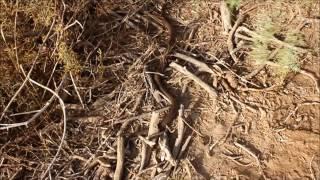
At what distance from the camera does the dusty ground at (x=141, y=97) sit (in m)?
2.64

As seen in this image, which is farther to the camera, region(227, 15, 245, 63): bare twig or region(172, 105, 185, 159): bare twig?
region(227, 15, 245, 63): bare twig

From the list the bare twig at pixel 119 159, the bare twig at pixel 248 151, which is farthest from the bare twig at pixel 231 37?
the bare twig at pixel 119 159

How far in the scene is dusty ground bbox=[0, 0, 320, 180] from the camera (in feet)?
8.66

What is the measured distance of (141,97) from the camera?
112 inches

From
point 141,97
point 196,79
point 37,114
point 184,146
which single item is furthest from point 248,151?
point 37,114

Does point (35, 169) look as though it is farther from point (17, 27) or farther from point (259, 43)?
point (259, 43)

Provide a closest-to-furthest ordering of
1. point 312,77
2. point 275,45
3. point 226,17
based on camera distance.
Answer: point 312,77, point 275,45, point 226,17

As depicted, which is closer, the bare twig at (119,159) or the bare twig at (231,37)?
the bare twig at (119,159)

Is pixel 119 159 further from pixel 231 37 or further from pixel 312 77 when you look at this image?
pixel 312 77

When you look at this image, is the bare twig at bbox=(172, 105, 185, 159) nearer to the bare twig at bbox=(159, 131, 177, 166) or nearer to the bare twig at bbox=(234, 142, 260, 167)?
the bare twig at bbox=(159, 131, 177, 166)

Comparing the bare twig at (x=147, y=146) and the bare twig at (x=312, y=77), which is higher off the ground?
the bare twig at (x=312, y=77)

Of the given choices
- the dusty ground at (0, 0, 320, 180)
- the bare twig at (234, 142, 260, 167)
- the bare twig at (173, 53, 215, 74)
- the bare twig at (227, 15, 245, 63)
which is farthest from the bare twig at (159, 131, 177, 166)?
the bare twig at (227, 15, 245, 63)

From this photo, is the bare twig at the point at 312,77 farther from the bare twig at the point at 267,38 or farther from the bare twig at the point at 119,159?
the bare twig at the point at 119,159

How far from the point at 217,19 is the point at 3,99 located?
4.55 feet
